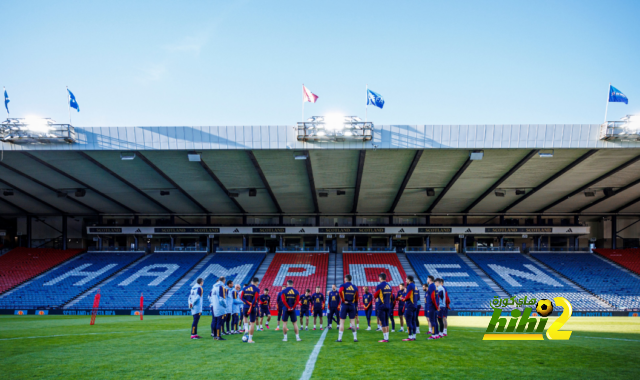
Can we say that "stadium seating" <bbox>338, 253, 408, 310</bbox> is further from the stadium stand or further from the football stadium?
the stadium stand

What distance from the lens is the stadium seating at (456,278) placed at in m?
30.5

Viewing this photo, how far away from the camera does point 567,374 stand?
7.17 metres

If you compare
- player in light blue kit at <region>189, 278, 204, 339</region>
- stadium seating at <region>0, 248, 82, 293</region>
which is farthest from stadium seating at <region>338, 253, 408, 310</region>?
stadium seating at <region>0, 248, 82, 293</region>

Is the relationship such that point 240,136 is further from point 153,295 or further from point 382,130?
point 153,295

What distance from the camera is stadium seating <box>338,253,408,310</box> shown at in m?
34.7

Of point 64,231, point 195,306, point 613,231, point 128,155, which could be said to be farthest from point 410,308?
point 64,231

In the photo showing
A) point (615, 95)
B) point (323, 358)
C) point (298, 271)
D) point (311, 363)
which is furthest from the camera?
point (298, 271)

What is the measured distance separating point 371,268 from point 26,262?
33.6 meters

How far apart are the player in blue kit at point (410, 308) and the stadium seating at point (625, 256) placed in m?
35.2

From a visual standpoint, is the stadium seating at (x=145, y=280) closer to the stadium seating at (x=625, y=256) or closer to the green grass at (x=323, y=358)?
the green grass at (x=323, y=358)

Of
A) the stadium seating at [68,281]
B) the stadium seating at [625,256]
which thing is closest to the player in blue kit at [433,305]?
the stadium seating at [68,281]

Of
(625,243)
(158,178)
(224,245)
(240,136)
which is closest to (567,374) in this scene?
(240,136)

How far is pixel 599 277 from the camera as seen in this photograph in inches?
1384

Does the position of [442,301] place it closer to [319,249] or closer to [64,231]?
[319,249]
